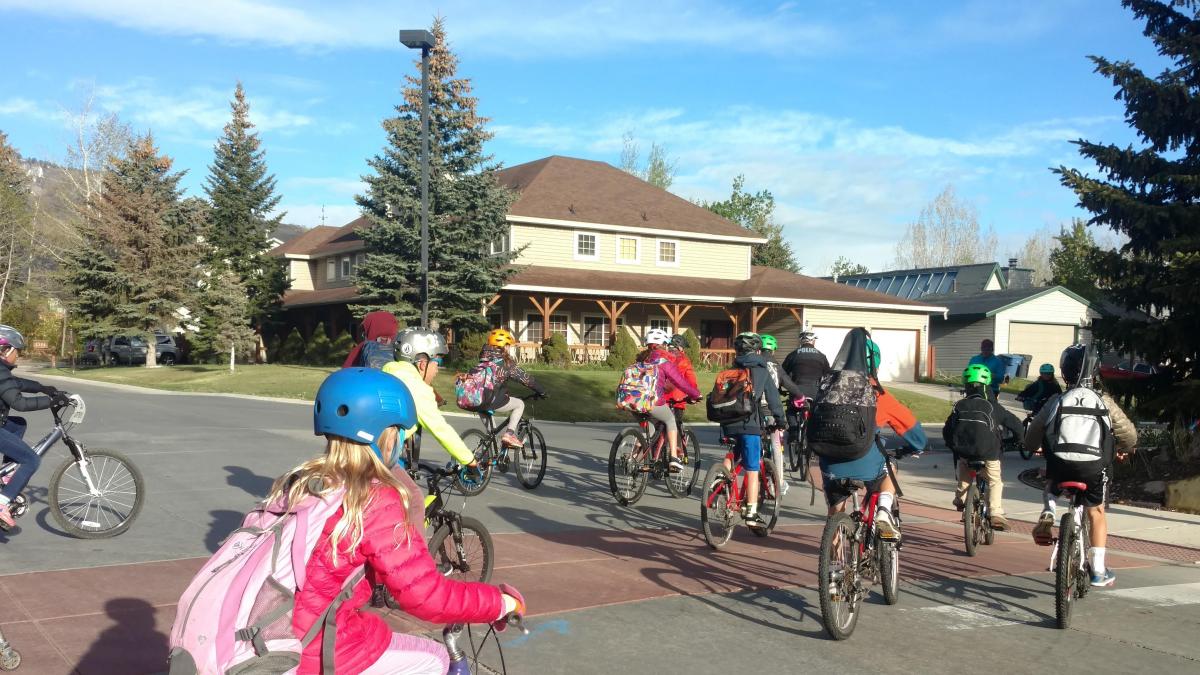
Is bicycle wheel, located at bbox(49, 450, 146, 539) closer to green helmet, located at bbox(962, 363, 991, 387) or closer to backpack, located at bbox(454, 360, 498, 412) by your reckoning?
backpack, located at bbox(454, 360, 498, 412)

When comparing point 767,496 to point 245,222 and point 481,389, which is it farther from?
point 245,222

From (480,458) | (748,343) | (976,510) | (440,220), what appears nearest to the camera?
(976,510)

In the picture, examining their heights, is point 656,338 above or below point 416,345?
above

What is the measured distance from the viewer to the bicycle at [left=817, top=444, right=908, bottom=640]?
6.18 m

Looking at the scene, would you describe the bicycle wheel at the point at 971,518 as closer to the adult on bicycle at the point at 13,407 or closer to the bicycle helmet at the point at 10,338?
the adult on bicycle at the point at 13,407

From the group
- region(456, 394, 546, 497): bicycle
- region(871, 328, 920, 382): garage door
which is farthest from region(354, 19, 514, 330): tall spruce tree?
region(456, 394, 546, 497): bicycle

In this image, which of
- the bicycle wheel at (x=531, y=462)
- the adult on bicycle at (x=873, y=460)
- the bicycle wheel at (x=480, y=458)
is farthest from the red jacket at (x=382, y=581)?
the bicycle wheel at (x=531, y=462)

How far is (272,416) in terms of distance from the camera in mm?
20656

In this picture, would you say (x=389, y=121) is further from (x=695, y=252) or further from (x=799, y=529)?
(x=799, y=529)

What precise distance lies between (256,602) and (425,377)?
4703 millimetres

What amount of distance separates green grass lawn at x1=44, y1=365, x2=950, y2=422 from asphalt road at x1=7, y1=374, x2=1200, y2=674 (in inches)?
494

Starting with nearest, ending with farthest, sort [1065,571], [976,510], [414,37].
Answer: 1. [1065,571]
2. [976,510]
3. [414,37]

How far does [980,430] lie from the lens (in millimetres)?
9406

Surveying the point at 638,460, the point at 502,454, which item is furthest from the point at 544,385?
the point at 638,460
